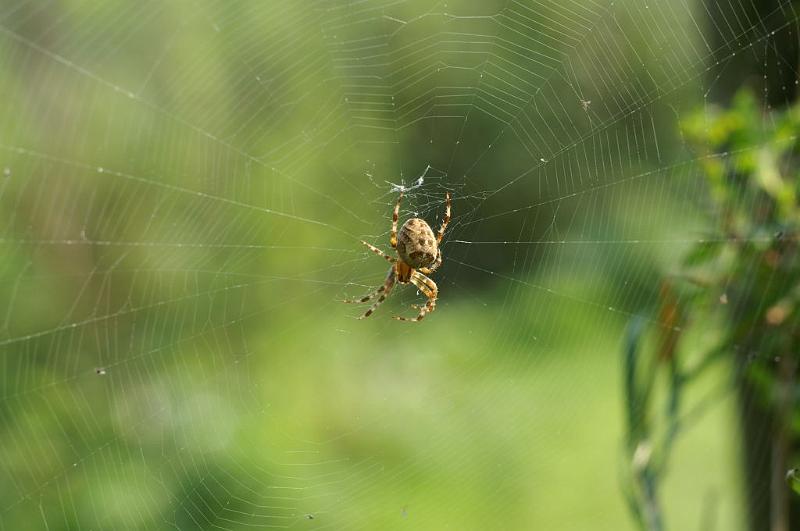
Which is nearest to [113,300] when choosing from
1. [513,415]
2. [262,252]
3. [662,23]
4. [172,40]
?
[262,252]

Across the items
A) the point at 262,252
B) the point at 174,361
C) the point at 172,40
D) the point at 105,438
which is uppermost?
the point at 172,40

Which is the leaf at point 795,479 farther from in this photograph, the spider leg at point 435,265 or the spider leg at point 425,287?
the spider leg at point 425,287

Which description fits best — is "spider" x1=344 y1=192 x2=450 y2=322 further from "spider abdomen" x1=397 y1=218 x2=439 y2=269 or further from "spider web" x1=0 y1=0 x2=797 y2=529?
"spider web" x1=0 y1=0 x2=797 y2=529

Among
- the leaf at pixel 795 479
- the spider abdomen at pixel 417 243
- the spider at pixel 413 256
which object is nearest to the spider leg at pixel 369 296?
the spider at pixel 413 256

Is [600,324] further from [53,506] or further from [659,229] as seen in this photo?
[53,506]

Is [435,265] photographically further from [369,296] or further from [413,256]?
[369,296]

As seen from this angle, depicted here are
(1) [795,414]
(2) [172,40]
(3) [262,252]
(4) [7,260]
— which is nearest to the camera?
(1) [795,414]
